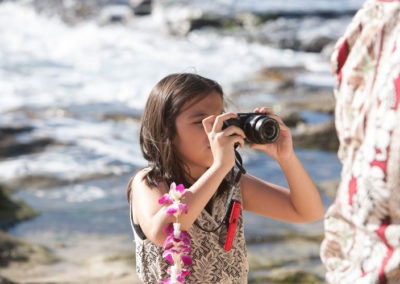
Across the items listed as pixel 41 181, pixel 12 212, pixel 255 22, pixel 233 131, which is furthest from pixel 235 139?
pixel 255 22

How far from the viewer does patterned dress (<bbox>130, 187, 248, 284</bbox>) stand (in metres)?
1.89

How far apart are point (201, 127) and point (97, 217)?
171 inches

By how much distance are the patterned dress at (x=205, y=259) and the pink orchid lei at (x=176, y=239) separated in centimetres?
18

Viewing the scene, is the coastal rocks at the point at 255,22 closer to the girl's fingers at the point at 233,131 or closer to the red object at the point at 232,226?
the red object at the point at 232,226

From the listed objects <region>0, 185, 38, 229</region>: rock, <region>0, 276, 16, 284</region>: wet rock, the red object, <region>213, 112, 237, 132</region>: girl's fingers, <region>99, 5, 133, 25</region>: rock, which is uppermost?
<region>213, 112, 237, 132</region>: girl's fingers

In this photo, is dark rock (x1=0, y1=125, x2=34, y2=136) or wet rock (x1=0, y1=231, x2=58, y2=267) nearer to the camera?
wet rock (x1=0, y1=231, x2=58, y2=267)

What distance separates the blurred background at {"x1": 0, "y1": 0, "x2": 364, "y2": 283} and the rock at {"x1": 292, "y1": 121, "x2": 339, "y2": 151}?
0.06 feet

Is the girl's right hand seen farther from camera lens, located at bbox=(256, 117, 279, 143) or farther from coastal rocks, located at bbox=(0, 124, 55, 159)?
coastal rocks, located at bbox=(0, 124, 55, 159)

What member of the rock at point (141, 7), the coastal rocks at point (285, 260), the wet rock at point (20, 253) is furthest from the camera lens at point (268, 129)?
the rock at point (141, 7)

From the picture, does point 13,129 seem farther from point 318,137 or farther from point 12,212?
point 318,137

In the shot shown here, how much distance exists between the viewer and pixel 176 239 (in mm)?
1659

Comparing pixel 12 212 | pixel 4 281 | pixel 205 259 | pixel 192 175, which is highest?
pixel 192 175

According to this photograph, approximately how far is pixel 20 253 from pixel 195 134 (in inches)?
134

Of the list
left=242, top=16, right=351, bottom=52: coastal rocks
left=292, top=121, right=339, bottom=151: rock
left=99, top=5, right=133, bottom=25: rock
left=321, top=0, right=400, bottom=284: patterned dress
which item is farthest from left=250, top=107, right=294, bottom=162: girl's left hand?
left=99, top=5, right=133, bottom=25: rock
